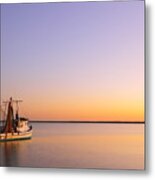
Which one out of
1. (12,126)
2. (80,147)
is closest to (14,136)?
(12,126)

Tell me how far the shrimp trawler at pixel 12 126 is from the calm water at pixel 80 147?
2cm

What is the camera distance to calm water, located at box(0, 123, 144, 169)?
154 centimetres

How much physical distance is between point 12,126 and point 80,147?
0.82 feet

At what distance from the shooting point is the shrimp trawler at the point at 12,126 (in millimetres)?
1601

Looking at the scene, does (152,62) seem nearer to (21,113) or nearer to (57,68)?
(57,68)

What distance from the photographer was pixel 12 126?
5.30 feet

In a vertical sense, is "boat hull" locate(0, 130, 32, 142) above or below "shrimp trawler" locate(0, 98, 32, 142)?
below

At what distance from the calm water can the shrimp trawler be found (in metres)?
0.02

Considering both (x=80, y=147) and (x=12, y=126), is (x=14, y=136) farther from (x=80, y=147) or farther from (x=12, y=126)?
(x=80, y=147)

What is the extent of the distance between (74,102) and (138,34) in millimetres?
319

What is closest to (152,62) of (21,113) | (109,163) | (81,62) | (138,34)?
(138,34)

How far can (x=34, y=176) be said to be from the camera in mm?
1611

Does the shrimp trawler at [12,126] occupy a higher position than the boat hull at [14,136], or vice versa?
the shrimp trawler at [12,126]

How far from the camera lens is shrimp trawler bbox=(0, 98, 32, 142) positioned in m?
1.60
